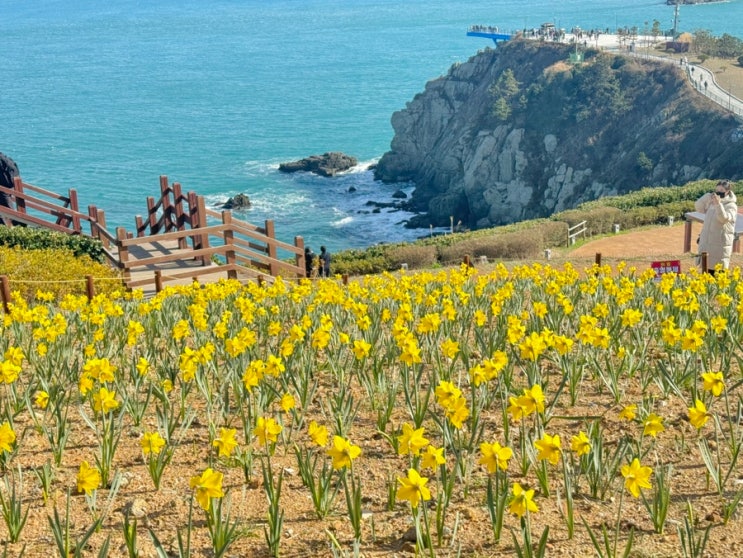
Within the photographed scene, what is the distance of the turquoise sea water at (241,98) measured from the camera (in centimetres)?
6750

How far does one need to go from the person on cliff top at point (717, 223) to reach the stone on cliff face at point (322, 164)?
58.9 meters

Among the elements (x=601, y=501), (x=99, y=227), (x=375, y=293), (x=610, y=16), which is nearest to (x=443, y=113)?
(x=99, y=227)

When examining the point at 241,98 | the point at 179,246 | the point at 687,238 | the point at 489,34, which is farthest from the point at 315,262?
the point at 241,98

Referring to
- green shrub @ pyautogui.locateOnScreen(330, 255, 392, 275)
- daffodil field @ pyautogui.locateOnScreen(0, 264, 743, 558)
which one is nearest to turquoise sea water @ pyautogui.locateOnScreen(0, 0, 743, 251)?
green shrub @ pyautogui.locateOnScreen(330, 255, 392, 275)

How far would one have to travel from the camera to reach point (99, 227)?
1927cm

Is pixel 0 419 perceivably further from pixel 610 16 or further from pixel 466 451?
pixel 610 16

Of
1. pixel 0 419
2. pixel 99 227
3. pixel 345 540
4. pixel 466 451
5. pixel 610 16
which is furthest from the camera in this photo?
pixel 610 16

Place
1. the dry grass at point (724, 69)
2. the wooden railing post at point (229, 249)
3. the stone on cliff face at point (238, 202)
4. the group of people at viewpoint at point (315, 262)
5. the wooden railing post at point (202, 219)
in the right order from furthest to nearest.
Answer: the dry grass at point (724, 69), the stone on cliff face at point (238, 202), the group of people at viewpoint at point (315, 262), the wooden railing post at point (202, 219), the wooden railing post at point (229, 249)

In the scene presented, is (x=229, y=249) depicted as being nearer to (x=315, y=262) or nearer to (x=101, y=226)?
(x=101, y=226)

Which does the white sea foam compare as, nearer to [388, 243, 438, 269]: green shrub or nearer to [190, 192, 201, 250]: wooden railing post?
[388, 243, 438, 269]: green shrub

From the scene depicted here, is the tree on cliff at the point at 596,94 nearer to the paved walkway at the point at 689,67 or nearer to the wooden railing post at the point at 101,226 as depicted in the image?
the paved walkway at the point at 689,67

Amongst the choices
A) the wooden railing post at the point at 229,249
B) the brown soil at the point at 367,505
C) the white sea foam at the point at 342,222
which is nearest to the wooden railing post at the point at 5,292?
the wooden railing post at the point at 229,249

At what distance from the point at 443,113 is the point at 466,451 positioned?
73222mm

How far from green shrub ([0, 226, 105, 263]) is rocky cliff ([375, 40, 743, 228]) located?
4088 centimetres
